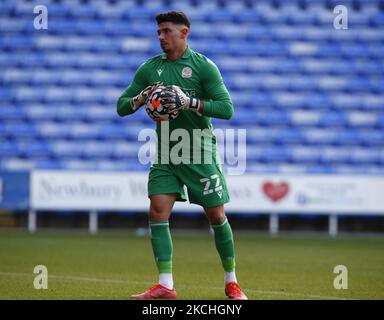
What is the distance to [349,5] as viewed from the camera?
63.7ft

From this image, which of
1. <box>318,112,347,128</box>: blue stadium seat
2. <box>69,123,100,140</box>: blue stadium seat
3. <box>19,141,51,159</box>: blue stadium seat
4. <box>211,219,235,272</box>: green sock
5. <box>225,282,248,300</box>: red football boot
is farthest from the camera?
<box>318,112,347,128</box>: blue stadium seat

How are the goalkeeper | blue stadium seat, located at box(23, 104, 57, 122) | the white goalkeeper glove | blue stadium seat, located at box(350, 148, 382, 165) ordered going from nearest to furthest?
the white goalkeeper glove, the goalkeeper, blue stadium seat, located at box(350, 148, 382, 165), blue stadium seat, located at box(23, 104, 57, 122)

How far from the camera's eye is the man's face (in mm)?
5672

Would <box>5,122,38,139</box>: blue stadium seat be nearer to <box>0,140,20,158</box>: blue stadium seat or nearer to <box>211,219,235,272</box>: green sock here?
<box>0,140,20,158</box>: blue stadium seat

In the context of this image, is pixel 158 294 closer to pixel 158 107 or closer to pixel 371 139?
pixel 158 107

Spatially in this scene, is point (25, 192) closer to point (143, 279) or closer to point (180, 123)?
point (143, 279)

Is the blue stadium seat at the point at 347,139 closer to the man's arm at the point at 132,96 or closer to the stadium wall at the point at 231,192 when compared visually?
the stadium wall at the point at 231,192

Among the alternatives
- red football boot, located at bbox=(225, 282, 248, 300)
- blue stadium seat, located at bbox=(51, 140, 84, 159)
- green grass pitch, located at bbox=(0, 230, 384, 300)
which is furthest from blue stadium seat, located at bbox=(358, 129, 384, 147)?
red football boot, located at bbox=(225, 282, 248, 300)

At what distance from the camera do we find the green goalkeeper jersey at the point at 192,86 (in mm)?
5695

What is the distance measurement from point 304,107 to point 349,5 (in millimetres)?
3206

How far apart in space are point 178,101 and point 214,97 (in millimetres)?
342

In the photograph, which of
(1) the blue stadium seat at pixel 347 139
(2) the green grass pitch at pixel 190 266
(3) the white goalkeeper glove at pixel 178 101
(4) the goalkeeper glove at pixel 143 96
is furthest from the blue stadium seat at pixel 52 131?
(3) the white goalkeeper glove at pixel 178 101

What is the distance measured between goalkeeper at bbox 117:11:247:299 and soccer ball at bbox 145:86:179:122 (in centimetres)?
8

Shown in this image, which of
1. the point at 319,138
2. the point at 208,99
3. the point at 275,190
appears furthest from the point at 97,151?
the point at 208,99
